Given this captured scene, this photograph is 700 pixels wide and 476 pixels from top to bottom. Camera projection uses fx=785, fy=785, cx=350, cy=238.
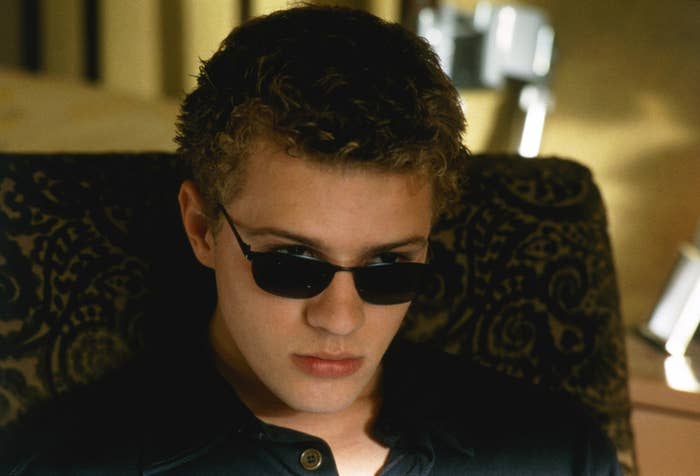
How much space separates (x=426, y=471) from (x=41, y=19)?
2.14 m

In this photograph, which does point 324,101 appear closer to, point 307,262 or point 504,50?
point 307,262

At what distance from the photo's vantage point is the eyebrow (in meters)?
0.87

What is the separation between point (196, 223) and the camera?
1.01 metres

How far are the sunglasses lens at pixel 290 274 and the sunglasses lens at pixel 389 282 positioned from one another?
0.14 feet

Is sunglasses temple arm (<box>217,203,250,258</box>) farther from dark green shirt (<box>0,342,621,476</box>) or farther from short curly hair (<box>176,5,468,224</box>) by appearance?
dark green shirt (<box>0,342,621,476</box>)

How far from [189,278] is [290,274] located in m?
0.29

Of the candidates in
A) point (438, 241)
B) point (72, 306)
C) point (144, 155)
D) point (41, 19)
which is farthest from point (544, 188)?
point (41, 19)

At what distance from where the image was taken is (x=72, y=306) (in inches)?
40.9

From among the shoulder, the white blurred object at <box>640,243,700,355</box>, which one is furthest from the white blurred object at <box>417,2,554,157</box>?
the shoulder

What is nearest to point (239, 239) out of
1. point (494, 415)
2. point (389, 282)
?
point (389, 282)

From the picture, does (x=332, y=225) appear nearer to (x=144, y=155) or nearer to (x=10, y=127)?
(x=144, y=155)

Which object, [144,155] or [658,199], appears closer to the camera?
[144,155]

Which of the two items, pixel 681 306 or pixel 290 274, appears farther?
pixel 681 306

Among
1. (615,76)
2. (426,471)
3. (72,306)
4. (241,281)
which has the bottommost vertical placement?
(426,471)
